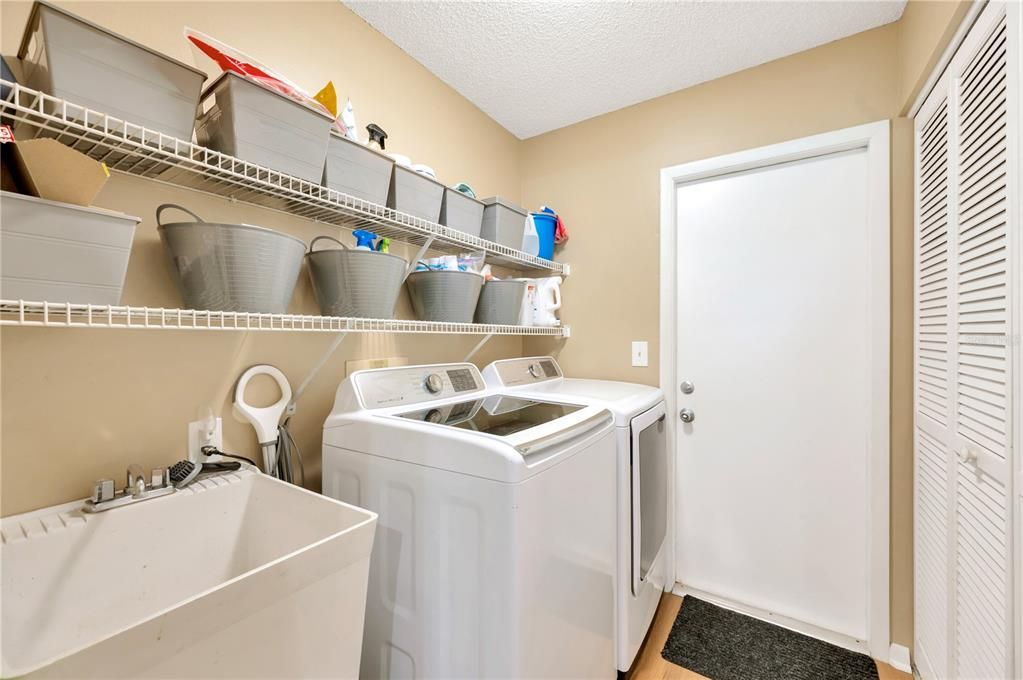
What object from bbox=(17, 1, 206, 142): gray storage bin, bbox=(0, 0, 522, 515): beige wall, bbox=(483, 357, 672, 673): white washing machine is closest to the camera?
bbox=(17, 1, 206, 142): gray storage bin

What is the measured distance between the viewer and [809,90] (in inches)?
72.8

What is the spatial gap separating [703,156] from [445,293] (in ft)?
4.72

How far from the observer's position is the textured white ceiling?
161cm

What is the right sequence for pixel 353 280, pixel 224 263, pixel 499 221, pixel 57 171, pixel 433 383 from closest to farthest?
pixel 57 171 < pixel 224 263 < pixel 353 280 < pixel 433 383 < pixel 499 221

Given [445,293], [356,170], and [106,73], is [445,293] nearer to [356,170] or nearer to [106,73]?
[356,170]

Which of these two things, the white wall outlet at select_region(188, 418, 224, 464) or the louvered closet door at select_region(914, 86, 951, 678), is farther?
the louvered closet door at select_region(914, 86, 951, 678)

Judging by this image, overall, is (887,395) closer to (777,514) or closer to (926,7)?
(777,514)

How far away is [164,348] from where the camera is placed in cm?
113

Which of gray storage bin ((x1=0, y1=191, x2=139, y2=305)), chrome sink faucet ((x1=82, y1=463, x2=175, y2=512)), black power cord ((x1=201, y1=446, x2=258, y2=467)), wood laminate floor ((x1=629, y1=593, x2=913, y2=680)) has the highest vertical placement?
gray storage bin ((x1=0, y1=191, x2=139, y2=305))

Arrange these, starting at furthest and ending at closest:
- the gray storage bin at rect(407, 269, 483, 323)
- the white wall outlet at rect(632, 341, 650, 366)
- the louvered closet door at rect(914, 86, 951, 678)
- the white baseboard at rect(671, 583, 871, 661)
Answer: the white wall outlet at rect(632, 341, 650, 366)
the white baseboard at rect(671, 583, 871, 661)
the gray storage bin at rect(407, 269, 483, 323)
the louvered closet door at rect(914, 86, 951, 678)

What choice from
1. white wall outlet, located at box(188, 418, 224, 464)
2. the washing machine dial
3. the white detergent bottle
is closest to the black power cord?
white wall outlet, located at box(188, 418, 224, 464)

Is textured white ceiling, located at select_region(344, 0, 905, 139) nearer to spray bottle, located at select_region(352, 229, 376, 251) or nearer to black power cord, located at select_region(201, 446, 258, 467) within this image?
spray bottle, located at select_region(352, 229, 376, 251)

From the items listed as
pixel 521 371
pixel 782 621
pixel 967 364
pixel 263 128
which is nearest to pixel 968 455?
pixel 967 364

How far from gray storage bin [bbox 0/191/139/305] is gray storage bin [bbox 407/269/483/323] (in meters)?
0.91
